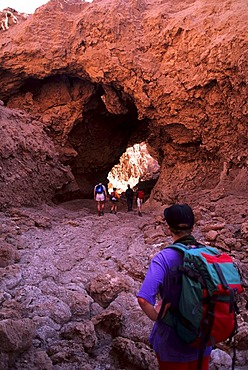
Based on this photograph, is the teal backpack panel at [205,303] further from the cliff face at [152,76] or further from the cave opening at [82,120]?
the cave opening at [82,120]

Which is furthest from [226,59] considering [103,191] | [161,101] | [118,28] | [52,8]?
[52,8]

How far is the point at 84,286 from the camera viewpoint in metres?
4.60

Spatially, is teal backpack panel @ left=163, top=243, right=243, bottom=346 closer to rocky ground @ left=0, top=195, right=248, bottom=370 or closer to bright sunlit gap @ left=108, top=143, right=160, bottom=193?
rocky ground @ left=0, top=195, right=248, bottom=370

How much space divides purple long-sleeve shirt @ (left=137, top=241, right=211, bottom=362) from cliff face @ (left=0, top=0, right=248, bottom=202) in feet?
22.2

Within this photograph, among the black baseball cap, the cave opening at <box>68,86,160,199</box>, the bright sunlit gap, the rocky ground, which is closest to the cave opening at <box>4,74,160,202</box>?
the cave opening at <box>68,86,160,199</box>

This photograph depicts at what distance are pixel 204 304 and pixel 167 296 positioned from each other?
22cm

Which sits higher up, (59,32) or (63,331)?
(59,32)

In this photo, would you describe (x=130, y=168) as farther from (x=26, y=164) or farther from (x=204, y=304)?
(x=204, y=304)

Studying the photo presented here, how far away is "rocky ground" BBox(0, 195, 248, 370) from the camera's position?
3.02 m

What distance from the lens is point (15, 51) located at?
10.7 metres

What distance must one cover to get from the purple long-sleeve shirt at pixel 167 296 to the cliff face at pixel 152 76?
677cm

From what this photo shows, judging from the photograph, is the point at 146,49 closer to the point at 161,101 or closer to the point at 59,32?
the point at 161,101

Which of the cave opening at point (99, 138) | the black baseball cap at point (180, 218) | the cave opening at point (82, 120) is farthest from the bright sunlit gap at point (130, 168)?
the black baseball cap at point (180, 218)

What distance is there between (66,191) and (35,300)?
7.63 m
